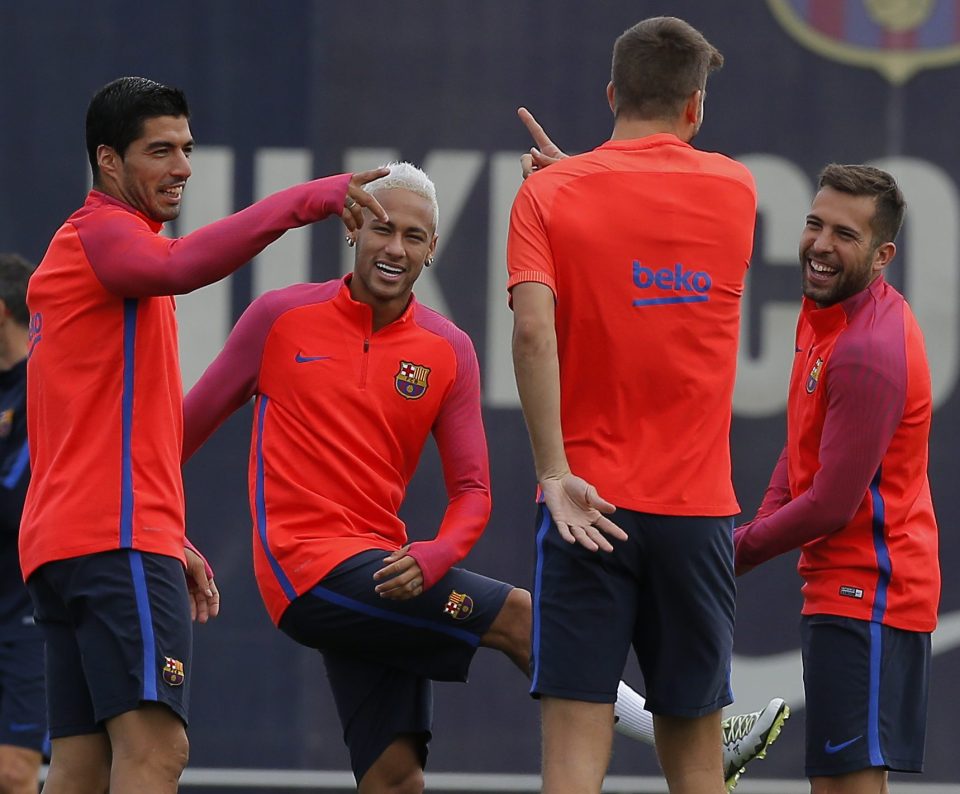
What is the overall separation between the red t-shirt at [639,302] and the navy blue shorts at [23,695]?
2164mm

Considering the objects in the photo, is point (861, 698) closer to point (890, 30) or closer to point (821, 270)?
point (821, 270)

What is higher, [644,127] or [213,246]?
[644,127]

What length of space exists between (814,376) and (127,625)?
5.20 ft

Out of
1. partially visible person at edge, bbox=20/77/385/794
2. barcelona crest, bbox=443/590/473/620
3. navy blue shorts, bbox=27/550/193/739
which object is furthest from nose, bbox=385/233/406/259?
navy blue shorts, bbox=27/550/193/739

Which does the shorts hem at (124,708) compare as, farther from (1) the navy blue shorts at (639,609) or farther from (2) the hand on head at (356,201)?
(2) the hand on head at (356,201)

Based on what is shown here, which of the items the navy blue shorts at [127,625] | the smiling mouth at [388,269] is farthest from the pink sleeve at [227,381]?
the navy blue shorts at [127,625]

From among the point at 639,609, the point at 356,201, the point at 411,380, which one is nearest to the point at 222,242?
the point at 356,201

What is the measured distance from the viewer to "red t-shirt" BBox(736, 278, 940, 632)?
355 cm

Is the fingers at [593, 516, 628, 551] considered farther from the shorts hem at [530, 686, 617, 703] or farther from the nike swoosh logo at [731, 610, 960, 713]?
the nike swoosh logo at [731, 610, 960, 713]

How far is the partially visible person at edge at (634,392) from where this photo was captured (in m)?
3.21

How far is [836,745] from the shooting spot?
11.8 ft

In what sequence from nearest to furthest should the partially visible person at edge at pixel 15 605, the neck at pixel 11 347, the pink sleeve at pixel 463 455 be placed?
1. the pink sleeve at pixel 463 455
2. the partially visible person at edge at pixel 15 605
3. the neck at pixel 11 347

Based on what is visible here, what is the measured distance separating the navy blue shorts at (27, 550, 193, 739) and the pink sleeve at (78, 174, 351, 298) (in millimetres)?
544

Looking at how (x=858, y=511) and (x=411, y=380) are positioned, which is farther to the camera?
(x=411, y=380)
